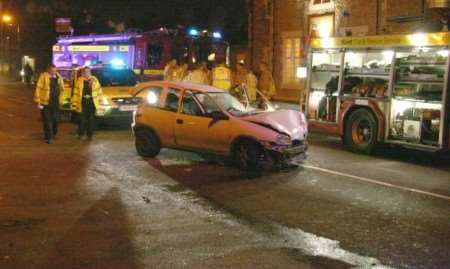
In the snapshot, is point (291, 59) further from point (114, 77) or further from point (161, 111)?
point (161, 111)

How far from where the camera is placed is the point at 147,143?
11.9m

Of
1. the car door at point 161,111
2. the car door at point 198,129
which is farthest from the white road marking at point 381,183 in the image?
the car door at point 161,111

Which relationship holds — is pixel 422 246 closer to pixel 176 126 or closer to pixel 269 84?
pixel 176 126

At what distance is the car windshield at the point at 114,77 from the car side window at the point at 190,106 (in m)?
6.53

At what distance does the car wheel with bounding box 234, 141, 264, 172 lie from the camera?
34.7 ft

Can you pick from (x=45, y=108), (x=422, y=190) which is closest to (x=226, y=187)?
(x=422, y=190)

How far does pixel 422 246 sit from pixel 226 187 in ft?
11.7

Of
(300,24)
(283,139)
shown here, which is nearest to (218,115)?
(283,139)

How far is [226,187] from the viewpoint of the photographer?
948cm

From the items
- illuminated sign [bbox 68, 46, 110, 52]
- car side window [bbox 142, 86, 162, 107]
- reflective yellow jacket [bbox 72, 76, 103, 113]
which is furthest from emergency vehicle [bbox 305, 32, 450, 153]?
illuminated sign [bbox 68, 46, 110, 52]

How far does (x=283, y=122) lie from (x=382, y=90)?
10.4 feet

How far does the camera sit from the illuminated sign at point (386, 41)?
454 inches

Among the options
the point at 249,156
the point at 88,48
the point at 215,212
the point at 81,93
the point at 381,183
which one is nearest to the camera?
the point at 215,212

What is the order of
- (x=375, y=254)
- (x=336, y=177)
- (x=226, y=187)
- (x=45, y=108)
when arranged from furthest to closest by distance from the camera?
(x=45, y=108), (x=336, y=177), (x=226, y=187), (x=375, y=254)
